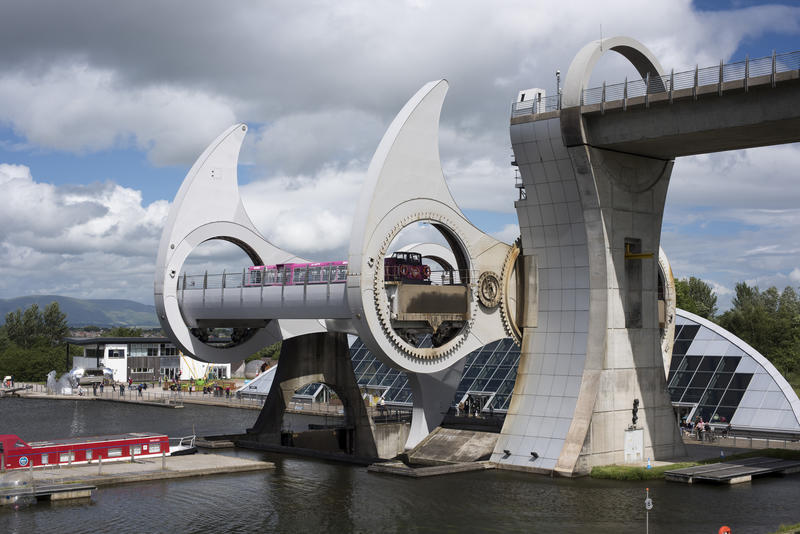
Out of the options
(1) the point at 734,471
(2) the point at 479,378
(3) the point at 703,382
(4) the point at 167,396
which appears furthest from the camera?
(4) the point at 167,396

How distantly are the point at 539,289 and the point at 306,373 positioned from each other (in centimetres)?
1809

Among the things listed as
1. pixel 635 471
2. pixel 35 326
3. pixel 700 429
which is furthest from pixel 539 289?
pixel 35 326

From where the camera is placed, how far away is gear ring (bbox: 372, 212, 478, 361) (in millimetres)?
43094

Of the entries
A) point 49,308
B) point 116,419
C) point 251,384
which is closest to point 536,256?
point 116,419

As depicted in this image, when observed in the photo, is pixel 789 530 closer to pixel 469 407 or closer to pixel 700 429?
pixel 700 429

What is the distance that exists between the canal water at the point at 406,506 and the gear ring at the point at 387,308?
21.1 feet

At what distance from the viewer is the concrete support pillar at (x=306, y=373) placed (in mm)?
57062

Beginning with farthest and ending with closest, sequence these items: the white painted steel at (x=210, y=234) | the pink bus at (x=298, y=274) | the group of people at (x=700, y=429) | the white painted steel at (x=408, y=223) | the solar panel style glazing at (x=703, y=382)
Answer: the solar panel style glazing at (x=703, y=382), the group of people at (x=700, y=429), the white painted steel at (x=210, y=234), the pink bus at (x=298, y=274), the white painted steel at (x=408, y=223)

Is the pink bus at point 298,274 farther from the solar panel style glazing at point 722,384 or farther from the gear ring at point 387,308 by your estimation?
the solar panel style glazing at point 722,384

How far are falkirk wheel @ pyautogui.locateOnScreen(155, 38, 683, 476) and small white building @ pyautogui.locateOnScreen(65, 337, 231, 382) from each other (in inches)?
2916

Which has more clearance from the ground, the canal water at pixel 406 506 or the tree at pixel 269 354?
the tree at pixel 269 354

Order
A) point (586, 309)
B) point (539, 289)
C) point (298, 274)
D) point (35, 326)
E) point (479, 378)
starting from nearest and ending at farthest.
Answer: point (586, 309) < point (539, 289) < point (298, 274) < point (479, 378) < point (35, 326)

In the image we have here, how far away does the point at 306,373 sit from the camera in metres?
57.5

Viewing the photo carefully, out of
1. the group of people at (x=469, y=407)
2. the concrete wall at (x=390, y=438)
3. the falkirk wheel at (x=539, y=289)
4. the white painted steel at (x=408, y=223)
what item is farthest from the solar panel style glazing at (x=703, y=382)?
the white painted steel at (x=408, y=223)
